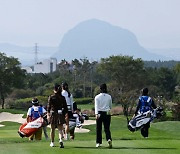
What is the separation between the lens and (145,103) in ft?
62.1

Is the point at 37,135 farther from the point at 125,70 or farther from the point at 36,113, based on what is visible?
the point at 125,70

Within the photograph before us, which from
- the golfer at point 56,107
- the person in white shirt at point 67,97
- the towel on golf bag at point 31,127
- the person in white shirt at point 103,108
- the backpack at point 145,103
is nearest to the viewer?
the golfer at point 56,107

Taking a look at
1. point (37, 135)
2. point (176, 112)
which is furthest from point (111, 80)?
point (37, 135)

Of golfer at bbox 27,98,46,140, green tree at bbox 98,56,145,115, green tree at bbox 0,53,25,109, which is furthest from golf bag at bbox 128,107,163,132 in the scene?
green tree at bbox 98,56,145,115

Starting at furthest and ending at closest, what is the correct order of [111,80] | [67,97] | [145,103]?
1. [111,80]
2. [145,103]
3. [67,97]

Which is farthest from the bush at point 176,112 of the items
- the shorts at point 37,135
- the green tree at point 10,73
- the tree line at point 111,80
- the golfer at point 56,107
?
the green tree at point 10,73

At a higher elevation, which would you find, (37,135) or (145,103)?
(145,103)

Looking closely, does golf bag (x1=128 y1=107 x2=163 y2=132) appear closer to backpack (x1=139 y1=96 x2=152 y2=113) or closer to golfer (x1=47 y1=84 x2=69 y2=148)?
backpack (x1=139 y1=96 x2=152 y2=113)

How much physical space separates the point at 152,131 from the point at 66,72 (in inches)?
3858

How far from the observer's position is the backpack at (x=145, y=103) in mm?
18828

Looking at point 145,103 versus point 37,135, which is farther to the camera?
point 37,135

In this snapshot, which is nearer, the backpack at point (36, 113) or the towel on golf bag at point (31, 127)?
the towel on golf bag at point (31, 127)

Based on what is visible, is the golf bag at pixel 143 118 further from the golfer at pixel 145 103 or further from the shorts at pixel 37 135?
the shorts at pixel 37 135

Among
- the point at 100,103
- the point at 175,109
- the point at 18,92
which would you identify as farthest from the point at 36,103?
the point at 18,92
